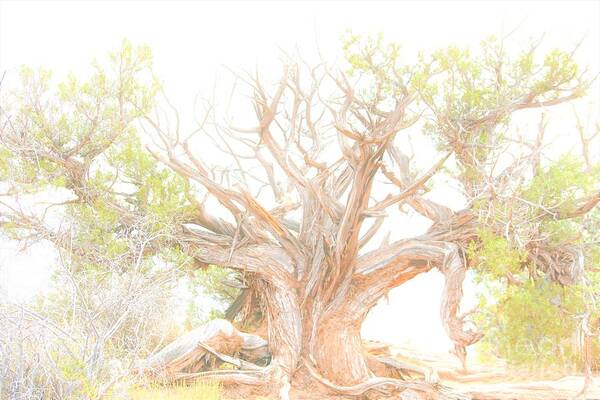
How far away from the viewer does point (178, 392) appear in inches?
368

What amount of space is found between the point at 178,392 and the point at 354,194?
3946 millimetres

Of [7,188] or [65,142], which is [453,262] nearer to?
[65,142]

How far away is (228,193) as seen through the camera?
10.6 meters

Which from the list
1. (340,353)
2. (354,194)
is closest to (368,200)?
(354,194)

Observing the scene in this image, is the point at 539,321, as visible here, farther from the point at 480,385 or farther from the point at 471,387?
the point at 480,385

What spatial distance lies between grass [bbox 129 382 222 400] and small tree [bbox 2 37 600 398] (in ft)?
2.60

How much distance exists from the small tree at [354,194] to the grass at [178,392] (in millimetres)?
791

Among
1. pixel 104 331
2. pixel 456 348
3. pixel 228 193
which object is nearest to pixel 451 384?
pixel 456 348

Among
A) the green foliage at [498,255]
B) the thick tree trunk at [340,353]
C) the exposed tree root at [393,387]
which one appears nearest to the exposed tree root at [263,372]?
the exposed tree root at [393,387]

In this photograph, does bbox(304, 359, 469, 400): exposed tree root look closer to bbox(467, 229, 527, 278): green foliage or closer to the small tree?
the small tree

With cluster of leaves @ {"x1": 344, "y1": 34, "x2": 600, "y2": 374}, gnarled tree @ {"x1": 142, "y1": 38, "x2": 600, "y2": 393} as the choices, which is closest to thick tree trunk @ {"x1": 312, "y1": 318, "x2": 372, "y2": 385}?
gnarled tree @ {"x1": 142, "y1": 38, "x2": 600, "y2": 393}

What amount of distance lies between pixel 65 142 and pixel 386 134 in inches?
194

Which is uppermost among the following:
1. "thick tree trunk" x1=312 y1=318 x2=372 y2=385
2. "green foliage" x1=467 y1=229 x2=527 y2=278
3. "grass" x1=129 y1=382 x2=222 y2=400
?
"green foliage" x1=467 y1=229 x2=527 y2=278

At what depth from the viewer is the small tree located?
9.12 metres
